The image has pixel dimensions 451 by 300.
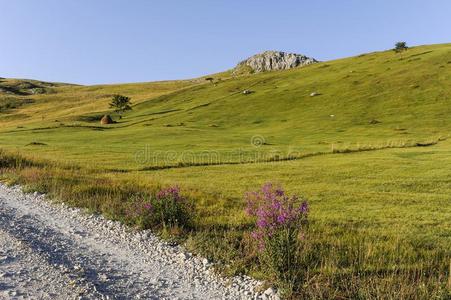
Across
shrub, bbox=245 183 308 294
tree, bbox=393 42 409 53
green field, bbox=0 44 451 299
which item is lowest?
green field, bbox=0 44 451 299

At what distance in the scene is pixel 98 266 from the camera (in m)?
10.2

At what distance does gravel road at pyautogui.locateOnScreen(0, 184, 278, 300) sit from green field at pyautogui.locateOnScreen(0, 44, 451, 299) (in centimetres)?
82

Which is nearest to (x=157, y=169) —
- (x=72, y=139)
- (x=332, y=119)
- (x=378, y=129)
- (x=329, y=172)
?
(x=329, y=172)

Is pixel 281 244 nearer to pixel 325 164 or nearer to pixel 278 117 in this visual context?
pixel 325 164

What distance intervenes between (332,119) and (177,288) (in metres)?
81.8

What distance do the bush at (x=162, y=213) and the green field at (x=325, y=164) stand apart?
25.6 inches

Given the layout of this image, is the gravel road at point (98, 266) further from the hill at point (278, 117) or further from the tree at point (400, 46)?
the tree at point (400, 46)

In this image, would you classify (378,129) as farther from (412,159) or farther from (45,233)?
(45,233)

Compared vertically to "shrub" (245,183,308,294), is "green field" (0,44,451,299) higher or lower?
lower

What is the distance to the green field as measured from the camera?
35.8 feet

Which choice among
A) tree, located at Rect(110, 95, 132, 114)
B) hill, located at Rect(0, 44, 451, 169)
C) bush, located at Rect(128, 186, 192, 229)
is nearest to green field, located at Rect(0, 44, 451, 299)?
hill, located at Rect(0, 44, 451, 169)

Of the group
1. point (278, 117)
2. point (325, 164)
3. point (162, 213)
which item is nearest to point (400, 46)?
point (278, 117)

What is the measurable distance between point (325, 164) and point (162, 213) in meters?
28.2

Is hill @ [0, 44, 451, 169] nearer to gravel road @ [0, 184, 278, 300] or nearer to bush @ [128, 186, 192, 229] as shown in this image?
bush @ [128, 186, 192, 229]
